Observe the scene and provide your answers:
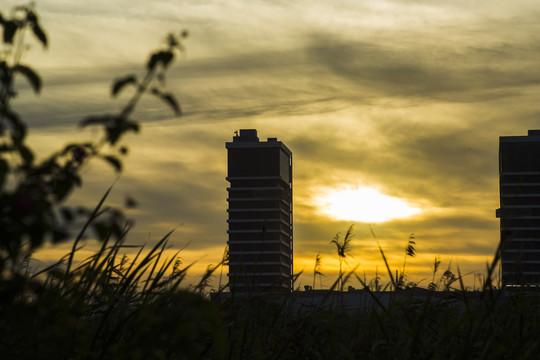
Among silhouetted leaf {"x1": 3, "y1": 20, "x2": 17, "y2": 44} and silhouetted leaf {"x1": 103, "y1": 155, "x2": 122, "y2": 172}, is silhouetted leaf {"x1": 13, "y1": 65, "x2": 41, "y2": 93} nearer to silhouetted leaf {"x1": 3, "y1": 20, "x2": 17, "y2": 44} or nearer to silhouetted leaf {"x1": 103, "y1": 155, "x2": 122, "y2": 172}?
silhouetted leaf {"x1": 3, "y1": 20, "x2": 17, "y2": 44}

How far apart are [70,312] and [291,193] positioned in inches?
5442

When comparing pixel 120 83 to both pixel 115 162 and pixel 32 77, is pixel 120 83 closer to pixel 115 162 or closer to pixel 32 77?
pixel 115 162

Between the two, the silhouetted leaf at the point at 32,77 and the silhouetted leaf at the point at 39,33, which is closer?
the silhouetted leaf at the point at 32,77

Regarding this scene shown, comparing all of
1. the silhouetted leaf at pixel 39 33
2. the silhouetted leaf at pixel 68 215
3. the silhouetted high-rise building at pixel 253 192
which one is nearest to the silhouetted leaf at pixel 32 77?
the silhouetted leaf at pixel 39 33

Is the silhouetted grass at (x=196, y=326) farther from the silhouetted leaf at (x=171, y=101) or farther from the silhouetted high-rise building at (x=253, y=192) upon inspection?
the silhouetted high-rise building at (x=253, y=192)

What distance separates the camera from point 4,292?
6.91ft

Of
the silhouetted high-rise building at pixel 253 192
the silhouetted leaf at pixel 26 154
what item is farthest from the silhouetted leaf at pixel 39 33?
the silhouetted high-rise building at pixel 253 192

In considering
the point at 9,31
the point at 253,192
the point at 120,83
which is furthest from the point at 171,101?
the point at 253,192

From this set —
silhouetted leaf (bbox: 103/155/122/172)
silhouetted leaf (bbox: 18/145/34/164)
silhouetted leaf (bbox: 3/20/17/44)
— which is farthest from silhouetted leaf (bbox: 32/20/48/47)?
silhouetted leaf (bbox: 103/155/122/172)

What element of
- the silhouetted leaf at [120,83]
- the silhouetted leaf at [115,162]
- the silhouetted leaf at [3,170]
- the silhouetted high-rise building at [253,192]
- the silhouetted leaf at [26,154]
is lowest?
the silhouetted leaf at [3,170]

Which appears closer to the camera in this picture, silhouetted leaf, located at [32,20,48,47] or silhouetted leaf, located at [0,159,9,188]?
silhouetted leaf, located at [0,159,9,188]

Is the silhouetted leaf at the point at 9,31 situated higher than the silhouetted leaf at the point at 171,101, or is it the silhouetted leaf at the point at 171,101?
the silhouetted leaf at the point at 9,31

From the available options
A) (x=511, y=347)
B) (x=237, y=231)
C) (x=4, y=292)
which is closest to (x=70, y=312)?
(x=4, y=292)

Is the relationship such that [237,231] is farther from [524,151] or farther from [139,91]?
[139,91]
